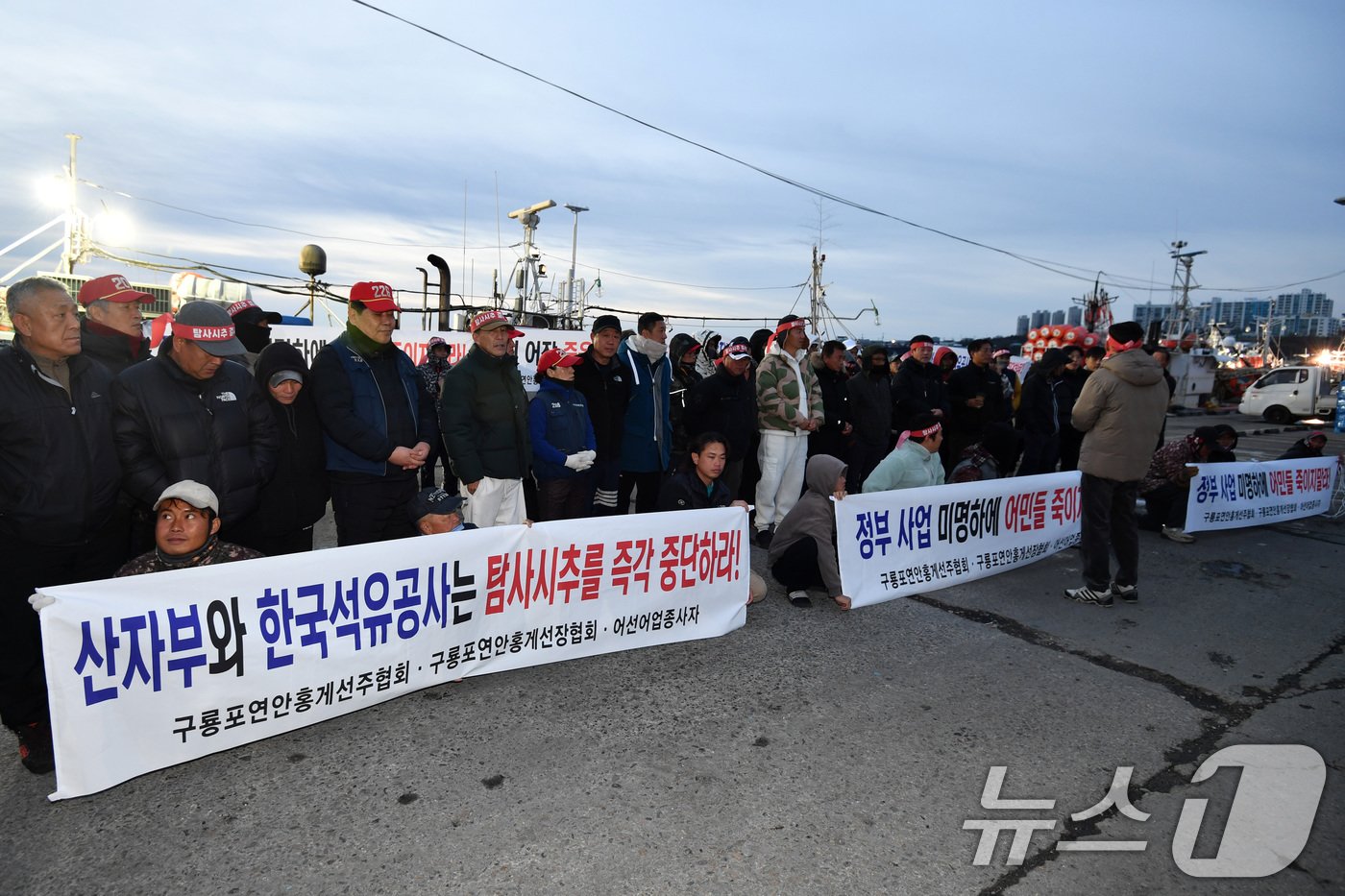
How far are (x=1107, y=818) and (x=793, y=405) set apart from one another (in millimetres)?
4184

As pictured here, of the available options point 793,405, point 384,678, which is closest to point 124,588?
point 384,678

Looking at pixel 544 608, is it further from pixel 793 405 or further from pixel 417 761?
pixel 793 405

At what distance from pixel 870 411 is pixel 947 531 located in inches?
81.5

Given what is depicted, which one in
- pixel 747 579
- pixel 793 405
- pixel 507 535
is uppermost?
pixel 793 405

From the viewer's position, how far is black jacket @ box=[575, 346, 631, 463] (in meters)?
5.52

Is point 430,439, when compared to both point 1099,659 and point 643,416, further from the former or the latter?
point 1099,659

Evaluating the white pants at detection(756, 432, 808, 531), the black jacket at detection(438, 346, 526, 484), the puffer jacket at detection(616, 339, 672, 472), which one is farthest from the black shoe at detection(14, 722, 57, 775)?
the white pants at detection(756, 432, 808, 531)

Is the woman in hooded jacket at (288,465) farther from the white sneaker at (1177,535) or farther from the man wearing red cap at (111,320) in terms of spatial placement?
the white sneaker at (1177,535)

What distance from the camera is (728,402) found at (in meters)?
6.26

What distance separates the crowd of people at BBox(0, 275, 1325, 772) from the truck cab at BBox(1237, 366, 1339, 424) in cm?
2257

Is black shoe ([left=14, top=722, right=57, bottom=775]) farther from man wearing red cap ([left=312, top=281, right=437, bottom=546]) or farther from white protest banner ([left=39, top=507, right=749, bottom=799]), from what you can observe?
man wearing red cap ([left=312, top=281, right=437, bottom=546])

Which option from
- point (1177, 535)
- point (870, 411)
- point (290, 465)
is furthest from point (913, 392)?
point (290, 465)

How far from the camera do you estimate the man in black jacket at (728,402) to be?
619 cm

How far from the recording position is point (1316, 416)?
24.8 metres
